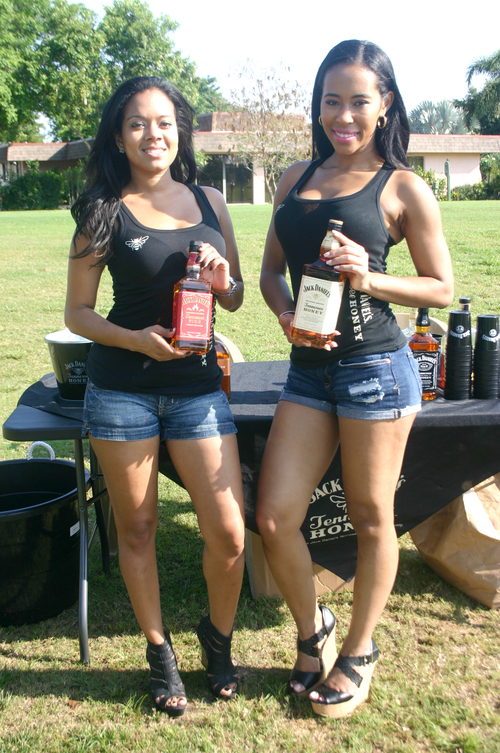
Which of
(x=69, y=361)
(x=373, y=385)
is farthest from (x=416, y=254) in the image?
(x=69, y=361)

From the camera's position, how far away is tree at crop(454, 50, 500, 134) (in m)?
56.0

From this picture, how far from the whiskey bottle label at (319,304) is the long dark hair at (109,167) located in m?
0.71

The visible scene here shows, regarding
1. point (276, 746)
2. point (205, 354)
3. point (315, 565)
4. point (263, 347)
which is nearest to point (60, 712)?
point (276, 746)

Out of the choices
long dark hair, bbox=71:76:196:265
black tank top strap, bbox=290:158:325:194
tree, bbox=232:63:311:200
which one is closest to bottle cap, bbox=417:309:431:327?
black tank top strap, bbox=290:158:325:194

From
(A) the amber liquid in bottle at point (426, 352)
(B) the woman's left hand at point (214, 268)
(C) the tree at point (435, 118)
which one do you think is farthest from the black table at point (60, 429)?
(C) the tree at point (435, 118)

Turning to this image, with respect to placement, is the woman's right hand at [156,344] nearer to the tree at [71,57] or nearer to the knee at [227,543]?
the knee at [227,543]

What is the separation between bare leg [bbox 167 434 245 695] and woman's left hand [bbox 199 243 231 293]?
0.56 m

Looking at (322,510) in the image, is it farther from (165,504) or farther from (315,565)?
(165,504)

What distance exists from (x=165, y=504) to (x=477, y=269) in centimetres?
814

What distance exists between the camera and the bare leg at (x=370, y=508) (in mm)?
2137

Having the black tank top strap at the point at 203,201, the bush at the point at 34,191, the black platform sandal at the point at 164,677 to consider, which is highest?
the bush at the point at 34,191

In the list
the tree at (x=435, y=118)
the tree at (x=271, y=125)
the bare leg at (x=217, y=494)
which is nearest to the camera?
the bare leg at (x=217, y=494)

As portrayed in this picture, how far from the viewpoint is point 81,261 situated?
7.22ft

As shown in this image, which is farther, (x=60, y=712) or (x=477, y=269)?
(x=477, y=269)
